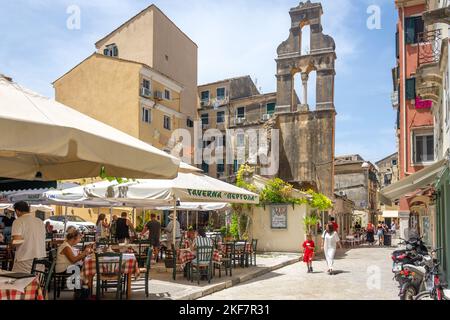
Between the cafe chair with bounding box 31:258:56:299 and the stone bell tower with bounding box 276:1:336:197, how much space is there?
1053 inches

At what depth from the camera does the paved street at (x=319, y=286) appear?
35.6 feet

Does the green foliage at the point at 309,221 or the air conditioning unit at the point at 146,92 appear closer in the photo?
the green foliage at the point at 309,221

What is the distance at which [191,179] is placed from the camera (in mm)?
12750

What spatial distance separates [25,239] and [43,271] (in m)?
0.58

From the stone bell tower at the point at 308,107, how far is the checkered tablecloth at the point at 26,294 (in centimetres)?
2866

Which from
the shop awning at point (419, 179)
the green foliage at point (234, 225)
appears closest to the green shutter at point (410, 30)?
the green foliage at point (234, 225)

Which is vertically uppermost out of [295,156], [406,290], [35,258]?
[295,156]

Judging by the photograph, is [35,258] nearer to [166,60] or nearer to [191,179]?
[191,179]

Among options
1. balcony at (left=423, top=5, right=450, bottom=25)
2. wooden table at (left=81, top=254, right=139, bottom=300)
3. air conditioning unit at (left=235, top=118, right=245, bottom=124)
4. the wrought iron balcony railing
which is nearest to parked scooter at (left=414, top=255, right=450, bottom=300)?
wooden table at (left=81, top=254, right=139, bottom=300)

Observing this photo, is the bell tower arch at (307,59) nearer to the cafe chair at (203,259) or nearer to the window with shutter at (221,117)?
the window with shutter at (221,117)

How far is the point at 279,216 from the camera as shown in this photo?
74.6 ft
